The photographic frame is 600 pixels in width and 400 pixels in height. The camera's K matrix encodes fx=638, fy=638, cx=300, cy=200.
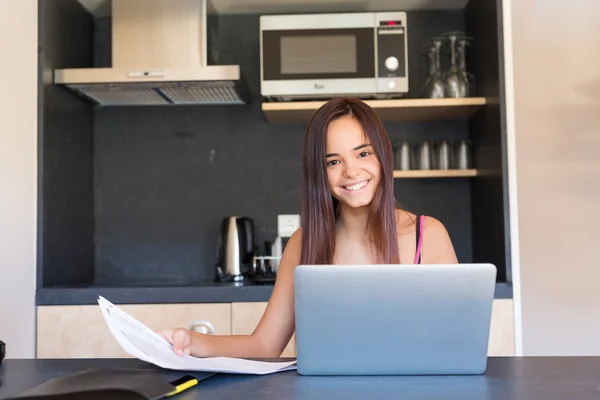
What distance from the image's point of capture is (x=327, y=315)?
882 mm

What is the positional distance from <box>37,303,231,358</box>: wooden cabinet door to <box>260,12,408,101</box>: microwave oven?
82cm

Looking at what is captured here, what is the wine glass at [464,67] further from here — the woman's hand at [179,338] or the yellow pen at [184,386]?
the yellow pen at [184,386]

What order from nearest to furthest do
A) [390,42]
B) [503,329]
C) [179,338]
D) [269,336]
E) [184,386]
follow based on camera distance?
[184,386] < [179,338] < [269,336] < [503,329] < [390,42]

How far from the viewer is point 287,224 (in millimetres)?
2477

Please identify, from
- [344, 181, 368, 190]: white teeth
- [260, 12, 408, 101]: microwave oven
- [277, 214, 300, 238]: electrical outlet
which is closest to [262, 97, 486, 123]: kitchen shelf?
[260, 12, 408, 101]: microwave oven

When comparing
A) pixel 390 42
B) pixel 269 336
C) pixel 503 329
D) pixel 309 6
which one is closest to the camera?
pixel 269 336

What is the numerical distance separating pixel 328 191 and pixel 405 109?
1130 millimetres

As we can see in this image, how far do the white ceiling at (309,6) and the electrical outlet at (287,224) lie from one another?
853mm

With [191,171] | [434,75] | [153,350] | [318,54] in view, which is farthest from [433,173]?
[153,350]

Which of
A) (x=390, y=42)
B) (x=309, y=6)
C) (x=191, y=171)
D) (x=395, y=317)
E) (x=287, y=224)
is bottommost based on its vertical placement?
(x=395, y=317)

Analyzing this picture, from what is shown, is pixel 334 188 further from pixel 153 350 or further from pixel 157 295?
pixel 157 295

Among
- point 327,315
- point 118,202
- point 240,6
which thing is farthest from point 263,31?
point 327,315

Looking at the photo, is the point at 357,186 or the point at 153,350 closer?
the point at 153,350

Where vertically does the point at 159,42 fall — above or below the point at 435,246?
above
